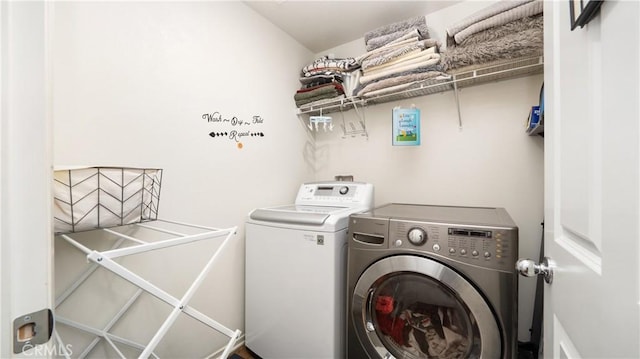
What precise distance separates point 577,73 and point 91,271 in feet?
5.30

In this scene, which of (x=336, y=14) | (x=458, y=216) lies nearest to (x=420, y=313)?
(x=458, y=216)

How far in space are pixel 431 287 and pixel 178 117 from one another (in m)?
1.49

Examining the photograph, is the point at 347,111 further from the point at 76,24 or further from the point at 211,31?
the point at 76,24

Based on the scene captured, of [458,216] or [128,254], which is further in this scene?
[458,216]

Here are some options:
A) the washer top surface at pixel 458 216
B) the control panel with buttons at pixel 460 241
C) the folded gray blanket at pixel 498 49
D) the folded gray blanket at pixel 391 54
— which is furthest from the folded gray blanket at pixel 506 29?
the control panel with buttons at pixel 460 241

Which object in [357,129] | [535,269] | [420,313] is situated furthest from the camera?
[357,129]

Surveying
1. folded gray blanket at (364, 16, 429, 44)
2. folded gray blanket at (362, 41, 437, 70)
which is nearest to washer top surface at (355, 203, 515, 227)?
folded gray blanket at (362, 41, 437, 70)

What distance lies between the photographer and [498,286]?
36.1 inches

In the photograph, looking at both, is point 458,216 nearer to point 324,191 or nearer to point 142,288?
point 324,191

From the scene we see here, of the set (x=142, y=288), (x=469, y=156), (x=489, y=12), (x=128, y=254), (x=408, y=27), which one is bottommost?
(x=142, y=288)

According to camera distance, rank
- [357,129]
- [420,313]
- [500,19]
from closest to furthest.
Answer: [420,313] → [500,19] → [357,129]

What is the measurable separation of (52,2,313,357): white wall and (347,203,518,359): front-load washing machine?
32.7 inches

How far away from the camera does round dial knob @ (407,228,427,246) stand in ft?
3.41

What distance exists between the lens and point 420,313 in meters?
1.12
